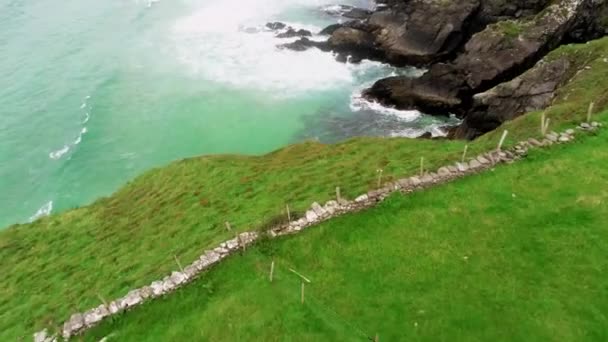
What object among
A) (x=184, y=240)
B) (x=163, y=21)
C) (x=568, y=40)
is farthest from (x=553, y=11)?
(x=163, y=21)

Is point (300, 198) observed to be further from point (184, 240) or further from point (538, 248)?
point (538, 248)

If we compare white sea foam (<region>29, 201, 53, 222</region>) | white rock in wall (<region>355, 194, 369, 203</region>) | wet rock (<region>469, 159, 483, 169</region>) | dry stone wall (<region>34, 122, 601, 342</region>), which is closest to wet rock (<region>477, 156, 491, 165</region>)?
dry stone wall (<region>34, 122, 601, 342</region>)

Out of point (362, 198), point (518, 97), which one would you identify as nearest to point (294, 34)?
point (518, 97)

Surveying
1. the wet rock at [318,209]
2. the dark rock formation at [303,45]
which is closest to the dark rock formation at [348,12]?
the dark rock formation at [303,45]

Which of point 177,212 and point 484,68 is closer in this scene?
point 177,212

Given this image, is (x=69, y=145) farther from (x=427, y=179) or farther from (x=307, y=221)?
(x=427, y=179)

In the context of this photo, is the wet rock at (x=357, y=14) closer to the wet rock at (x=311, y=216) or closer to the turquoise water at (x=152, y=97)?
the turquoise water at (x=152, y=97)
